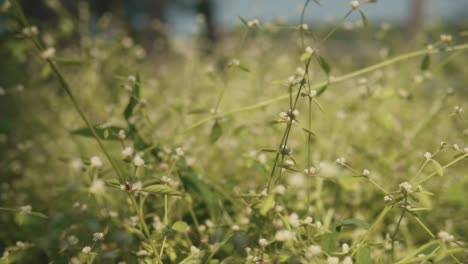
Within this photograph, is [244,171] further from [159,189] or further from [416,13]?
[416,13]

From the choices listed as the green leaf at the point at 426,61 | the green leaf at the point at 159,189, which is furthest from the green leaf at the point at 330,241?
the green leaf at the point at 426,61

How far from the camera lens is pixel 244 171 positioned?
127 centimetres

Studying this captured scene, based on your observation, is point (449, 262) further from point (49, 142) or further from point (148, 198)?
point (49, 142)

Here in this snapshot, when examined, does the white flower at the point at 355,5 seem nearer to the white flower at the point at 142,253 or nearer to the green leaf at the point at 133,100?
the green leaf at the point at 133,100

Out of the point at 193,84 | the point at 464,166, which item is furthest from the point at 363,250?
the point at 193,84

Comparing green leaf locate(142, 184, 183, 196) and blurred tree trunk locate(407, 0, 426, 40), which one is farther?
blurred tree trunk locate(407, 0, 426, 40)

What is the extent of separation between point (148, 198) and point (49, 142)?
105 centimetres

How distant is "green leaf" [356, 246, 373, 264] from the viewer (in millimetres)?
628

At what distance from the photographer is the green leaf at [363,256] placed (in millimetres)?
628

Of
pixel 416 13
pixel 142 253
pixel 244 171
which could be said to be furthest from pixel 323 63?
pixel 416 13

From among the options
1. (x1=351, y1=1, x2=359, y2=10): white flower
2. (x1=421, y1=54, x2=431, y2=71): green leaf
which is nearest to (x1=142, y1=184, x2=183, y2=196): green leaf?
(x1=351, y1=1, x2=359, y2=10): white flower

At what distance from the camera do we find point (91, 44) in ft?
5.96

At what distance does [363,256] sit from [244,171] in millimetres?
662

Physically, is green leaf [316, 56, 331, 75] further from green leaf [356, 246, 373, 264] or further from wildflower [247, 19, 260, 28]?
green leaf [356, 246, 373, 264]
